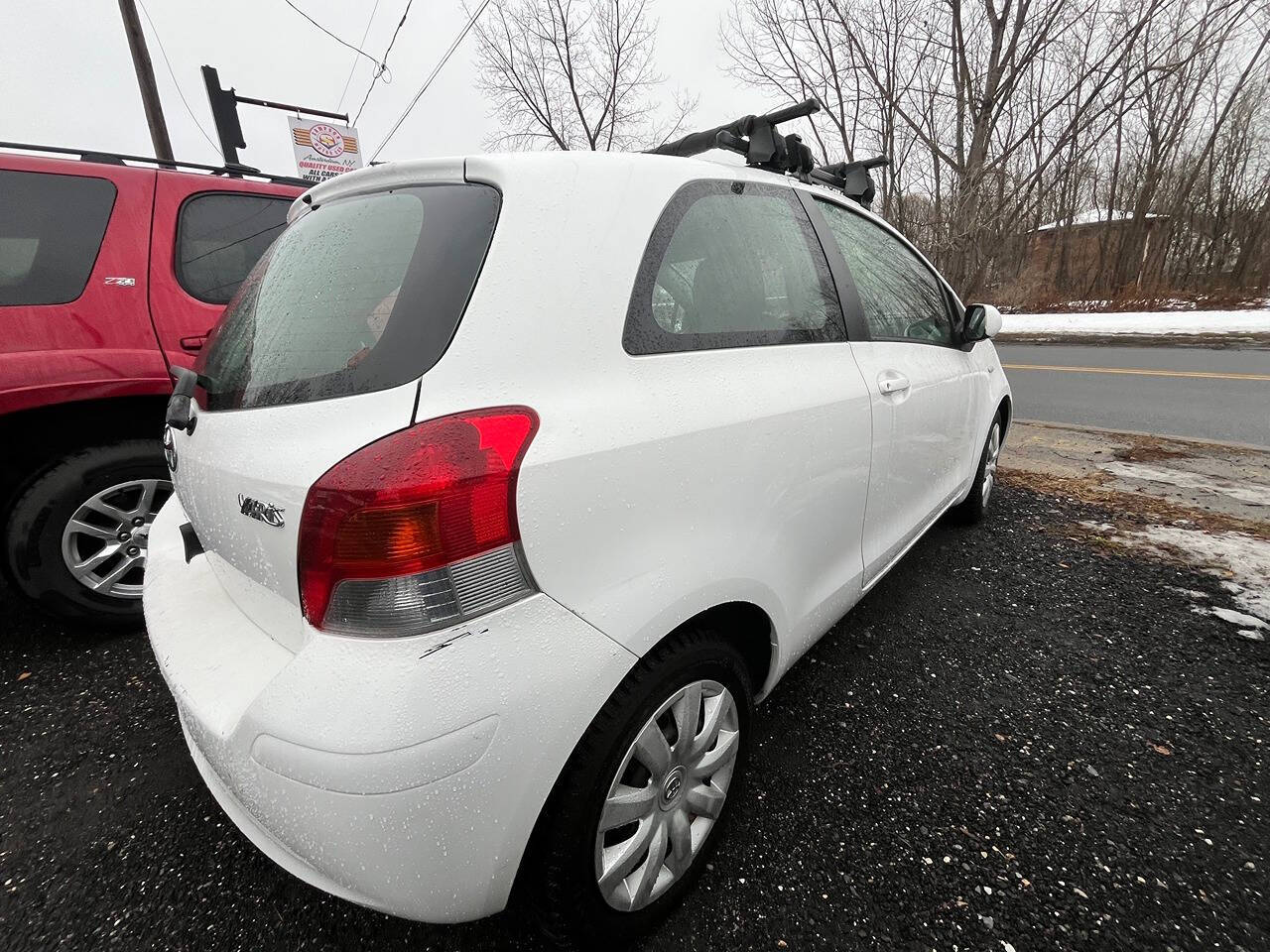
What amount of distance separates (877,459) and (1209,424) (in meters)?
6.53

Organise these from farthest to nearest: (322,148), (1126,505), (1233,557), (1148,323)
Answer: (1148,323), (322,148), (1126,505), (1233,557)

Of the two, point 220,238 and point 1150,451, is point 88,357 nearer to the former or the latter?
point 220,238

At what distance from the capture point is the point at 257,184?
3078mm

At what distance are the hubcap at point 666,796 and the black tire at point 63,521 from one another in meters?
2.43

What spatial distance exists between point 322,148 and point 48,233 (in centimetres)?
1263

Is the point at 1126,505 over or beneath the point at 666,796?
beneath

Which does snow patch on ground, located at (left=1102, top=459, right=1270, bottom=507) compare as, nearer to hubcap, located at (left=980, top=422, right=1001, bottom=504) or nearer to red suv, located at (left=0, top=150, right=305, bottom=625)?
hubcap, located at (left=980, top=422, right=1001, bottom=504)

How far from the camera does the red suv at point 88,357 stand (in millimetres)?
2305

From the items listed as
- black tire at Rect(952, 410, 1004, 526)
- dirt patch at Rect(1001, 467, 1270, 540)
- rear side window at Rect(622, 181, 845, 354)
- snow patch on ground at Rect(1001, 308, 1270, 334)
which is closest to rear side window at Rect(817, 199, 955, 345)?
rear side window at Rect(622, 181, 845, 354)

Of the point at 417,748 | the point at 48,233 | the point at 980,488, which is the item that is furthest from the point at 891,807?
the point at 48,233

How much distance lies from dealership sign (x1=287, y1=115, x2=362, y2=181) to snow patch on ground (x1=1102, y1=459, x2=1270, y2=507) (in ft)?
45.3

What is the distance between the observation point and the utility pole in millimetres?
8906

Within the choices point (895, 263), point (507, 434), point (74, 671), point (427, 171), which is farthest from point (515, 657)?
point (74, 671)

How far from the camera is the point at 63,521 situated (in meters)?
2.36
